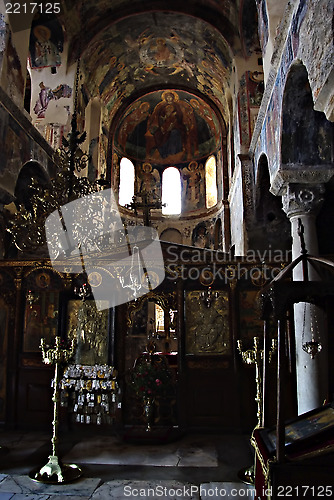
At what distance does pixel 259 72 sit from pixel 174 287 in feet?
23.2

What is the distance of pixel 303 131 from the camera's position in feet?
21.5

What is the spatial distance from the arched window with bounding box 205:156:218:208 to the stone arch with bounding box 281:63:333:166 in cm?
1091

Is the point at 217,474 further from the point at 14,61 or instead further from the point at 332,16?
the point at 14,61

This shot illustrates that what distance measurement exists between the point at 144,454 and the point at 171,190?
13.9 meters

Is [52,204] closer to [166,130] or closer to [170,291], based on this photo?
[170,291]

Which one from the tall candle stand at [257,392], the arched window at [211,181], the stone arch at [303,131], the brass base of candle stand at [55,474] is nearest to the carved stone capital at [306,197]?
the stone arch at [303,131]

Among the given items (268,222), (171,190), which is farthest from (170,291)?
(171,190)

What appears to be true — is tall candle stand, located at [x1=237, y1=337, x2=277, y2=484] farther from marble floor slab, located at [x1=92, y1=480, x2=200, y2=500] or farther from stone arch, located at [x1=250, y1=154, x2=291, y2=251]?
stone arch, located at [x1=250, y1=154, x2=291, y2=251]

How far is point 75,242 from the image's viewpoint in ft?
27.2

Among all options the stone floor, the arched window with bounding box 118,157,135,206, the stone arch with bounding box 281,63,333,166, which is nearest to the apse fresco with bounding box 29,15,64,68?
the arched window with bounding box 118,157,135,206

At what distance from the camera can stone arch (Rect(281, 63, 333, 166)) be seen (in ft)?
21.0

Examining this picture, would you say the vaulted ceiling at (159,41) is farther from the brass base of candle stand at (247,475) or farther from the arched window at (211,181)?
the brass base of candle stand at (247,475)

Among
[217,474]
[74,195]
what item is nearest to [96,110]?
[74,195]

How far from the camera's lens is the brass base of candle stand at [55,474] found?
522cm
